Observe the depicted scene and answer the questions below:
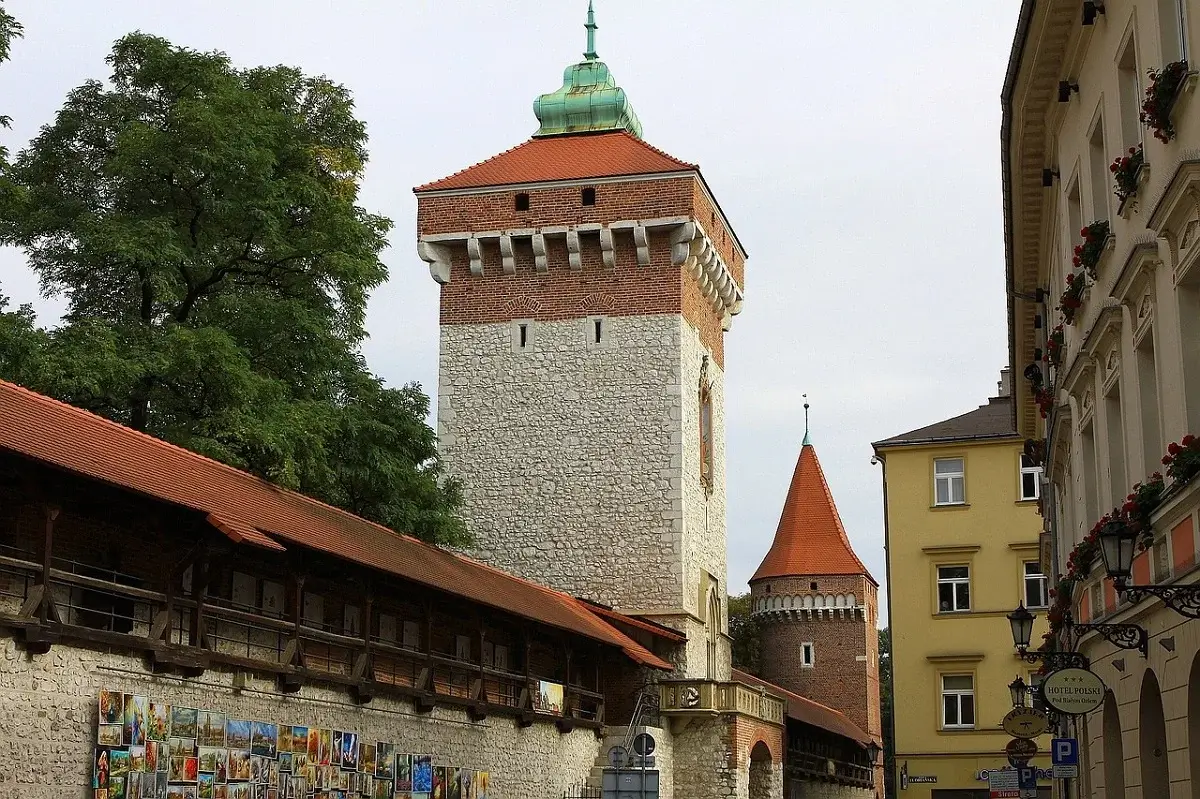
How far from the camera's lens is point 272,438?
83.2 feet

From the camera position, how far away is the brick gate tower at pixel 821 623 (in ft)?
178

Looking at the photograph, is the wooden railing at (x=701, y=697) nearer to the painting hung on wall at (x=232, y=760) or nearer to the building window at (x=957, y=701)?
the building window at (x=957, y=701)

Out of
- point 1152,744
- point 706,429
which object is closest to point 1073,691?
point 1152,744

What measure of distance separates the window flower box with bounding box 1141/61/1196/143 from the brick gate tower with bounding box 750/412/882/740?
44855 mm

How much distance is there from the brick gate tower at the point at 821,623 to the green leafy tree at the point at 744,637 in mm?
4319

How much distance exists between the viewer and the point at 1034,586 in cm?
3856

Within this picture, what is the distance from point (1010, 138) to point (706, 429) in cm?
2054

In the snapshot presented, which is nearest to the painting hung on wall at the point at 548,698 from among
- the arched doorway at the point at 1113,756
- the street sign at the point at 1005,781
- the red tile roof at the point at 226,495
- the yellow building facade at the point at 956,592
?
the red tile roof at the point at 226,495

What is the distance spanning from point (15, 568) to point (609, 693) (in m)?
18.2

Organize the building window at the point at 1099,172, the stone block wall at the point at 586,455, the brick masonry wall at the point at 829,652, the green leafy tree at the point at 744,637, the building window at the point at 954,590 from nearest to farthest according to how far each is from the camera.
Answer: the building window at the point at 1099,172
the stone block wall at the point at 586,455
the building window at the point at 954,590
the brick masonry wall at the point at 829,652
the green leafy tree at the point at 744,637

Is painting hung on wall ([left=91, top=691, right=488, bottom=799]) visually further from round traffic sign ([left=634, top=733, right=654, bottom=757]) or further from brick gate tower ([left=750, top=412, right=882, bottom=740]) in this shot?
brick gate tower ([left=750, top=412, right=882, bottom=740])

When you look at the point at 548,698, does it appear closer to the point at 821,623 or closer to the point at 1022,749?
the point at 1022,749

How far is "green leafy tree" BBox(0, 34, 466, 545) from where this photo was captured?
2555cm

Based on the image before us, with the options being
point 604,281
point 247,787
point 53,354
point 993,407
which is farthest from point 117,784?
point 993,407
